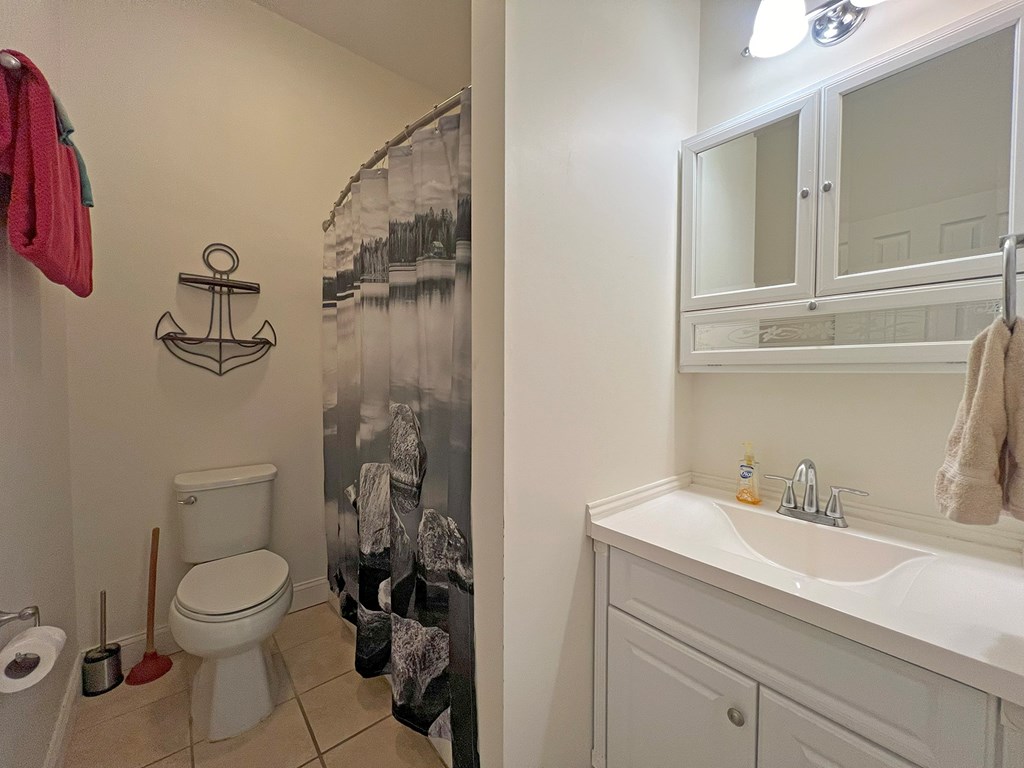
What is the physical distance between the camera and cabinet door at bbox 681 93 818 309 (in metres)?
1.12

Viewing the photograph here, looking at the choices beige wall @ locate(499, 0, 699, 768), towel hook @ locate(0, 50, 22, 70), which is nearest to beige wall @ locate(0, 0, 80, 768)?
towel hook @ locate(0, 50, 22, 70)

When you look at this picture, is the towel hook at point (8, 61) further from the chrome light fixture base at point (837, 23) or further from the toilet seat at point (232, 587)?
the chrome light fixture base at point (837, 23)

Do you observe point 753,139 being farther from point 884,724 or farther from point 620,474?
point 884,724

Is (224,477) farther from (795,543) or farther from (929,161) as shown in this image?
(929,161)

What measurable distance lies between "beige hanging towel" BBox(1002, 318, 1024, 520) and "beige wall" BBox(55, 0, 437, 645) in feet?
7.54

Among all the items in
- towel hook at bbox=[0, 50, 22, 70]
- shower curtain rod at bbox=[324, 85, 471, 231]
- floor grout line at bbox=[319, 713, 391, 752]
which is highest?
shower curtain rod at bbox=[324, 85, 471, 231]

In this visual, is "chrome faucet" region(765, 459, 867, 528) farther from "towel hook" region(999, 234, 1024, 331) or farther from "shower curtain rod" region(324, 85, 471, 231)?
"shower curtain rod" region(324, 85, 471, 231)

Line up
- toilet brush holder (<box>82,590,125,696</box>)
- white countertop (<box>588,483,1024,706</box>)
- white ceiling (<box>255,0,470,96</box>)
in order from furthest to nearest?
white ceiling (<box>255,0,470,96</box>)
toilet brush holder (<box>82,590,125,696</box>)
white countertop (<box>588,483,1024,706</box>)

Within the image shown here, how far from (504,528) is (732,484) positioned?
2.94ft

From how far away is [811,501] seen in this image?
3.72 ft

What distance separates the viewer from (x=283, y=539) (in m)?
1.97

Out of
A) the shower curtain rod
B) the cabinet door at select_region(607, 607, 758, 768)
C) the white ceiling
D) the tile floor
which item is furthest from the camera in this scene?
the white ceiling

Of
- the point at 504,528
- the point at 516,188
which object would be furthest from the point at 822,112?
the point at 504,528

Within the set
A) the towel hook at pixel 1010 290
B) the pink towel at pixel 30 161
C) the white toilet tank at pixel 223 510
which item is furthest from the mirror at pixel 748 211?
the white toilet tank at pixel 223 510
